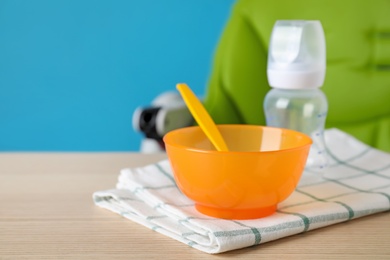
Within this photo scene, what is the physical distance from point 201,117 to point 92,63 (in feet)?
5.14

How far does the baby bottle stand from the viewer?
82cm

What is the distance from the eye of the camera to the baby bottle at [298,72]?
32.4 inches

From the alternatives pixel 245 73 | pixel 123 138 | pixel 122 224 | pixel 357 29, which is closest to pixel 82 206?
pixel 122 224

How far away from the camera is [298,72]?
0.82 m

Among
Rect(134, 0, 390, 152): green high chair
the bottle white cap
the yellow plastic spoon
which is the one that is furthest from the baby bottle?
Rect(134, 0, 390, 152): green high chair

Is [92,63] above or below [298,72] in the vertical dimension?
above

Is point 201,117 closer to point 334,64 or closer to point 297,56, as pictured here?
point 297,56

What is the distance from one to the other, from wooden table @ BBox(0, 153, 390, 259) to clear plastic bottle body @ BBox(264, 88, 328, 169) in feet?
0.83

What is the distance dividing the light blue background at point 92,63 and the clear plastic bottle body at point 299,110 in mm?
1295

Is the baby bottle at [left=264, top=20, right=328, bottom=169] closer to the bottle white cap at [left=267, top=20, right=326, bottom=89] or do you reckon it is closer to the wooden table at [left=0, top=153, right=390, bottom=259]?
the bottle white cap at [left=267, top=20, right=326, bottom=89]

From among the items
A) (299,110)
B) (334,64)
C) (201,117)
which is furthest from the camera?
(334,64)

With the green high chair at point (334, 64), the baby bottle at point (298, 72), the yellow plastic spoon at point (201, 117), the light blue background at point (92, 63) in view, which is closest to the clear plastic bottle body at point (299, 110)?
the baby bottle at point (298, 72)

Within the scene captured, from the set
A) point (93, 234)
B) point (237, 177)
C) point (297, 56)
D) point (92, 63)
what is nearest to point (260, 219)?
point (237, 177)

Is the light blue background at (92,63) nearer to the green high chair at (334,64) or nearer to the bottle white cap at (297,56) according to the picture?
the green high chair at (334,64)
